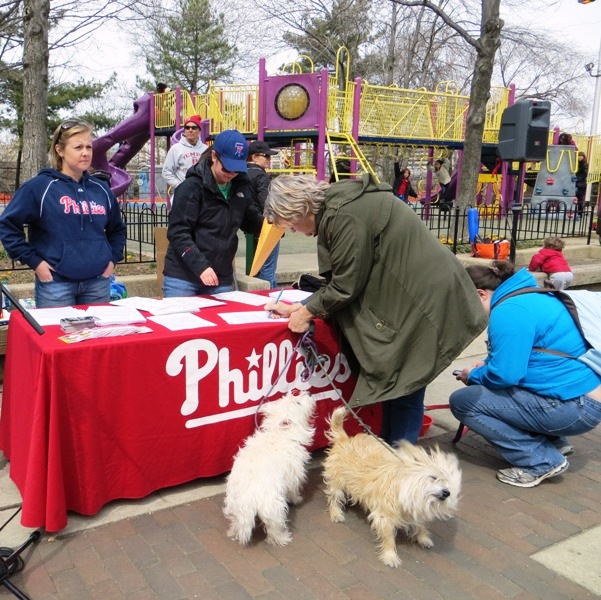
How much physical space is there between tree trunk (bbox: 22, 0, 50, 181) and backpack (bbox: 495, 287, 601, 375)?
291 inches

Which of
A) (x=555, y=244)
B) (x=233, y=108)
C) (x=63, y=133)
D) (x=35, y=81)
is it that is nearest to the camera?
(x=63, y=133)

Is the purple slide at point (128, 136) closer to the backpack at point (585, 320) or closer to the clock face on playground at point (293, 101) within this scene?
the clock face on playground at point (293, 101)

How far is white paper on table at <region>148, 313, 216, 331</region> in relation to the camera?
3.09 m

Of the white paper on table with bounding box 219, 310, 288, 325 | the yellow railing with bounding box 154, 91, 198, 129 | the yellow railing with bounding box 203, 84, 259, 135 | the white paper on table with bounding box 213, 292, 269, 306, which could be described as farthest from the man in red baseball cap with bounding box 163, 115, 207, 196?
the yellow railing with bounding box 154, 91, 198, 129

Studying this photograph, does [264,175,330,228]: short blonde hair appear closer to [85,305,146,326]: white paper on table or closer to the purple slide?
[85,305,146,326]: white paper on table

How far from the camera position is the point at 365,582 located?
247 cm

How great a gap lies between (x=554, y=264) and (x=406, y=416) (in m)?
5.79

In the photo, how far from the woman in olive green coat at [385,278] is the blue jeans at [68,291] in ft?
4.79

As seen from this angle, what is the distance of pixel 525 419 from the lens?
3.34 metres

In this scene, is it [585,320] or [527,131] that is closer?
[585,320]

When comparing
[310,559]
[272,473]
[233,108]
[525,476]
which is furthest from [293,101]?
[310,559]

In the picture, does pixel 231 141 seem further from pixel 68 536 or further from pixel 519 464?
pixel 519 464

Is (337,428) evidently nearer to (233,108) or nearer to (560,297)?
(560,297)

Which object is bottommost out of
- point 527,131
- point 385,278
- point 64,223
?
point 385,278
